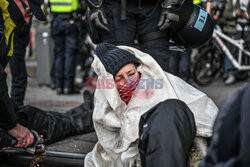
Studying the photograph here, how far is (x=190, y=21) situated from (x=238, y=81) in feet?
11.6

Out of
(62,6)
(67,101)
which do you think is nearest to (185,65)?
(67,101)

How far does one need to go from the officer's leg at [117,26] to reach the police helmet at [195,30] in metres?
0.32

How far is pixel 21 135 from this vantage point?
6.31 ft

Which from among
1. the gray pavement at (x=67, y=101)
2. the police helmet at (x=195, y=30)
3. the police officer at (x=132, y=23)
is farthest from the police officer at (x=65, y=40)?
the police helmet at (x=195, y=30)

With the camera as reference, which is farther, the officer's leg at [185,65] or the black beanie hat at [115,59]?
the officer's leg at [185,65]

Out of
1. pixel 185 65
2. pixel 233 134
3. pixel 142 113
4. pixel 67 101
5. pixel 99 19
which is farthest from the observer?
pixel 185 65

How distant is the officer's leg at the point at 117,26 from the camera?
2.21 metres

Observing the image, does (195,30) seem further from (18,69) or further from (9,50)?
(18,69)

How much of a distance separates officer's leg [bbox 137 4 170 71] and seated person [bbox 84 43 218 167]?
0.96ft

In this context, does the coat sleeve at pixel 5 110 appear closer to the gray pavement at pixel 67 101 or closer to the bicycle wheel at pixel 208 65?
the gray pavement at pixel 67 101

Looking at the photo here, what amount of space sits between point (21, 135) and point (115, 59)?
2.36ft

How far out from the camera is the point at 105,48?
2.05m

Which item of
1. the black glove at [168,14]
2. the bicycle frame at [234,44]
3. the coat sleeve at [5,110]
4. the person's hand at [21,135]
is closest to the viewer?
the coat sleeve at [5,110]

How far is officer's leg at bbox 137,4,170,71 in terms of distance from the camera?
7.21 feet
